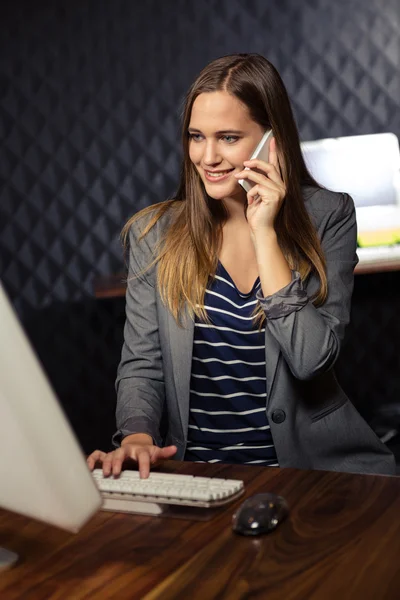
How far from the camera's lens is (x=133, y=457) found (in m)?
→ 1.50

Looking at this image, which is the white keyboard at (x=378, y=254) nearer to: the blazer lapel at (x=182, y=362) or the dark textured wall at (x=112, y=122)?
the dark textured wall at (x=112, y=122)

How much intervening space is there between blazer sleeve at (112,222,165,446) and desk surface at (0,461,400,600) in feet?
1.66

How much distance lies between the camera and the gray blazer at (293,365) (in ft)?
5.72

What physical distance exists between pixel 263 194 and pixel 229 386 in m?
0.41

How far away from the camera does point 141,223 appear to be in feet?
6.72

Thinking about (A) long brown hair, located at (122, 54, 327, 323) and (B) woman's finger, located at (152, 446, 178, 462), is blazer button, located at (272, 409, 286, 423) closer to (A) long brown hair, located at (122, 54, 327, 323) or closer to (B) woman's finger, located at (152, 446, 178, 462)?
(A) long brown hair, located at (122, 54, 327, 323)

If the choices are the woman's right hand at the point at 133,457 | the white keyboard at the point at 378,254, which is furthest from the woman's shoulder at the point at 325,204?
the white keyboard at the point at 378,254

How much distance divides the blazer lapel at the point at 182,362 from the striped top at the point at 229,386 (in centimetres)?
3

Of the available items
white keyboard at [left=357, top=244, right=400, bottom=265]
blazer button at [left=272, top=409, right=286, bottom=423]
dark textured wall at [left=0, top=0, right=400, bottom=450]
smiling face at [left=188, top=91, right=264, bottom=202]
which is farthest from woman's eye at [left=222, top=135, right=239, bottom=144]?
dark textured wall at [left=0, top=0, right=400, bottom=450]

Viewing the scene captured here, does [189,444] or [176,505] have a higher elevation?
[176,505]

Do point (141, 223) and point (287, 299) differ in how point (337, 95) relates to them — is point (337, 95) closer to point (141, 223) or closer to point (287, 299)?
point (141, 223)

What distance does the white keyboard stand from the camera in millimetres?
3475

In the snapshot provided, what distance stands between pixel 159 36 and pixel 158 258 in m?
2.44

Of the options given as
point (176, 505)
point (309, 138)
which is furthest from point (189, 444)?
point (309, 138)
